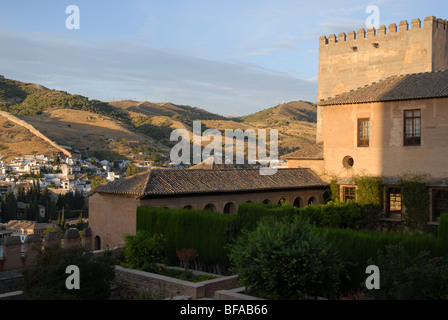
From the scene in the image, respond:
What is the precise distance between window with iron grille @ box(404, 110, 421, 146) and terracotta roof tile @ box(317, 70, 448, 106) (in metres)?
0.76

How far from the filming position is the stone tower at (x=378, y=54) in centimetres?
2603

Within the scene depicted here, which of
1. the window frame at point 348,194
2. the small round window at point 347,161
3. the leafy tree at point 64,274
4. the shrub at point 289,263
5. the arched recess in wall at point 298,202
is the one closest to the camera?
the shrub at point 289,263

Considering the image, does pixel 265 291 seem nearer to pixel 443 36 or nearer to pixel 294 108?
pixel 443 36

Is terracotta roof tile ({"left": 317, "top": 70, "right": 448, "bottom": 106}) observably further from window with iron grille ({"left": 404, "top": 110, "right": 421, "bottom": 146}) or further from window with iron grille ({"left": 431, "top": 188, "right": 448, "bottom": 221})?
window with iron grille ({"left": 431, "top": 188, "right": 448, "bottom": 221})

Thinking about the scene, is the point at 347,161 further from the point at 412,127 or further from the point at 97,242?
the point at 97,242

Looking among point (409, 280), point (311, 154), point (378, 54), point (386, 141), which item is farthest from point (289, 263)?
point (378, 54)

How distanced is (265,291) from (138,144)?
9933cm

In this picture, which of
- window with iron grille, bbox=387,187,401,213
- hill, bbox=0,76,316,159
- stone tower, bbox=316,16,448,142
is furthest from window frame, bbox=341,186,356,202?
hill, bbox=0,76,316,159

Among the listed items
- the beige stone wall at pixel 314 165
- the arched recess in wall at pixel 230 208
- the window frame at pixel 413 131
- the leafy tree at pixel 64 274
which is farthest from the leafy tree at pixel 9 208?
the leafy tree at pixel 64 274

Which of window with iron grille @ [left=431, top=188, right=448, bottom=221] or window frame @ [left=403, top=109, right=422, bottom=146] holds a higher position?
window frame @ [left=403, top=109, right=422, bottom=146]

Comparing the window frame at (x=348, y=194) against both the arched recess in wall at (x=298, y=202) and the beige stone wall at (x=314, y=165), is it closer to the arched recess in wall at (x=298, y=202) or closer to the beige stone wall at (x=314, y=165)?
the beige stone wall at (x=314, y=165)

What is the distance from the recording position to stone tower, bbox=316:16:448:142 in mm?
26031

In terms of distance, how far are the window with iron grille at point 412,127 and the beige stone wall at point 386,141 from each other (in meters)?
0.19

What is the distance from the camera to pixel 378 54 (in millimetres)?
27812
